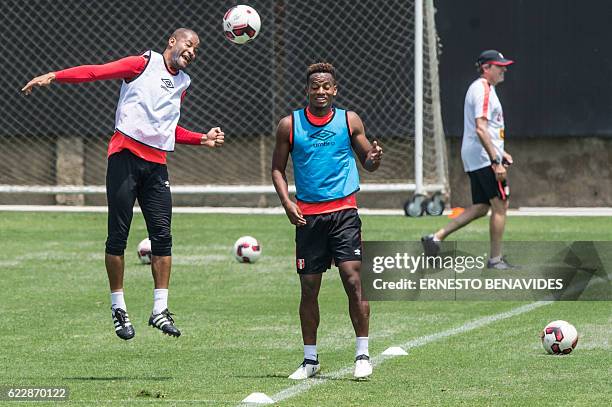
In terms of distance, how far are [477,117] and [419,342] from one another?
499 centimetres

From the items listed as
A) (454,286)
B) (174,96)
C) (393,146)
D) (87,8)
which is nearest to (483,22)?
(393,146)

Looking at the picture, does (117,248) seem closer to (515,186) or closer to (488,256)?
(488,256)

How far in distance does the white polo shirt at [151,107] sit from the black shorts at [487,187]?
5656 mm

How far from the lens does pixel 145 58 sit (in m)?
10.1

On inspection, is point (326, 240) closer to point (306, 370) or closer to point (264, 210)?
point (306, 370)

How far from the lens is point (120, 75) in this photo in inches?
392

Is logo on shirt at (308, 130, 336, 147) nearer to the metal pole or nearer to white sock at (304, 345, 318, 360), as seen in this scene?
white sock at (304, 345, 318, 360)

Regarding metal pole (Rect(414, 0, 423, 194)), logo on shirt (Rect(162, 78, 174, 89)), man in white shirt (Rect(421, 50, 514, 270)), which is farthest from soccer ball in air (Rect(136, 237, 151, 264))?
metal pole (Rect(414, 0, 423, 194))

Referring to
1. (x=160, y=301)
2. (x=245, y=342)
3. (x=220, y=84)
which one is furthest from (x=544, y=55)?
(x=160, y=301)

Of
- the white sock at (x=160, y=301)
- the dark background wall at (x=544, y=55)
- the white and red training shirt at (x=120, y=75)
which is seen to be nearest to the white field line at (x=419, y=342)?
the white sock at (x=160, y=301)

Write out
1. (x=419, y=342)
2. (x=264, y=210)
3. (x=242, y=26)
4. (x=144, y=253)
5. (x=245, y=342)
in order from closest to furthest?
(x=419, y=342) < (x=245, y=342) < (x=242, y=26) < (x=144, y=253) < (x=264, y=210)

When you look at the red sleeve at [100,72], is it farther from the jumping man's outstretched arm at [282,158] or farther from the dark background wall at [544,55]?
the dark background wall at [544,55]

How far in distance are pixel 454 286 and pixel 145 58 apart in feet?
15.9

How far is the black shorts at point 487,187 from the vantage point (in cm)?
1497
